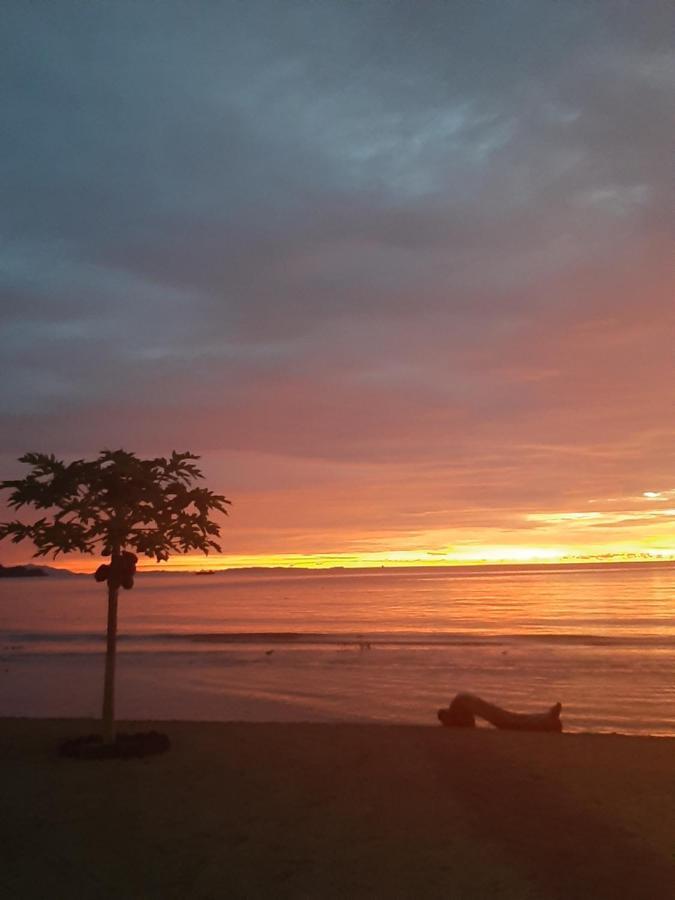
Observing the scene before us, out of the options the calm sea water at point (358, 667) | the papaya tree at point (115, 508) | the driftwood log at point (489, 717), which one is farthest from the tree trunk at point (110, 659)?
the calm sea water at point (358, 667)

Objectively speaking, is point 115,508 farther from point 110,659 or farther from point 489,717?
point 489,717

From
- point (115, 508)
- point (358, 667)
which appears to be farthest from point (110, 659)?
point (358, 667)

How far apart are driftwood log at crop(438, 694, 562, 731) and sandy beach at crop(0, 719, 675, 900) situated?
1.73 metres

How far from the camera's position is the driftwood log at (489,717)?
45.0ft

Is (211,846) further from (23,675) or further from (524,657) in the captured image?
(524,657)

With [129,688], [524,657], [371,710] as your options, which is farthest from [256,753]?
[524,657]

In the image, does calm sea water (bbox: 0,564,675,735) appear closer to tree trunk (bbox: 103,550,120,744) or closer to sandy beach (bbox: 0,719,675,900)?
sandy beach (bbox: 0,719,675,900)

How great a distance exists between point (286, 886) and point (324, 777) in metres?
3.20

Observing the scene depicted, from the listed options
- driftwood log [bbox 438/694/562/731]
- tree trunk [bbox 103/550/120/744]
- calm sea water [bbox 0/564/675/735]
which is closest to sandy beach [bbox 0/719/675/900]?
tree trunk [bbox 103/550/120/744]

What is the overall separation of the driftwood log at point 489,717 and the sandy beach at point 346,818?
5.69 ft

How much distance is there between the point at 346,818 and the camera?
8.06m

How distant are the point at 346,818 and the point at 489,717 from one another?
644 centimetres

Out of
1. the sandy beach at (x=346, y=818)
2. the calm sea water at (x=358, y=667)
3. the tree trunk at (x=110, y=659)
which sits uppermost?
the tree trunk at (x=110, y=659)

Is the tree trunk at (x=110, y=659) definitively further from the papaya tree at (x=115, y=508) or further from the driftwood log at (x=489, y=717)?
the driftwood log at (x=489, y=717)
